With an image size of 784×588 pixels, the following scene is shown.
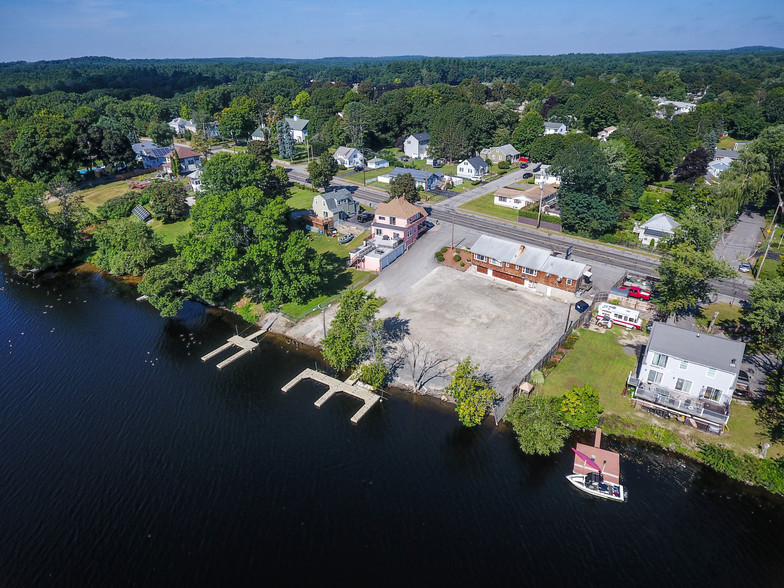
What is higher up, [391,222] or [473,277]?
[391,222]

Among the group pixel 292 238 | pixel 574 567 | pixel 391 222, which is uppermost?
pixel 292 238

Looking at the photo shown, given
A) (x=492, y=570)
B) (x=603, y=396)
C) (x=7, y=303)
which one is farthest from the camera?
(x=7, y=303)

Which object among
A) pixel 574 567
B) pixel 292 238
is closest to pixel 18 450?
pixel 292 238

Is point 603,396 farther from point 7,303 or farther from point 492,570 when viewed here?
point 7,303

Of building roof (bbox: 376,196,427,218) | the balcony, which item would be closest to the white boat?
the balcony

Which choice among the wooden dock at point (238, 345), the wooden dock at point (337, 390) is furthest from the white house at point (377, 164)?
the wooden dock at point (337, 390)

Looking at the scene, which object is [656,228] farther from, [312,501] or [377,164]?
[377,164]

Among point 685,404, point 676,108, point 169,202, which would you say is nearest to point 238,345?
point 685,404

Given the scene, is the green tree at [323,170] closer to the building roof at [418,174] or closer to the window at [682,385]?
the building roof at [418,174]
